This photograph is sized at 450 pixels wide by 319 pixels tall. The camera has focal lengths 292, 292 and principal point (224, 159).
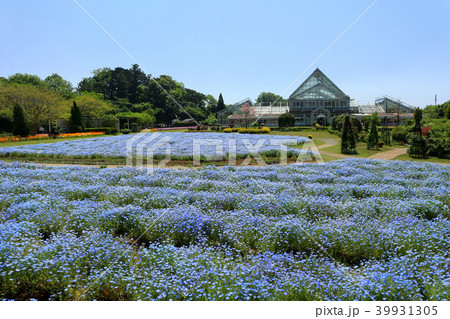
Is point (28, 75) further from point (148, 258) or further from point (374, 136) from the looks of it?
point (148, 258)

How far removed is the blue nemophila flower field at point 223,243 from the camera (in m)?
3.69

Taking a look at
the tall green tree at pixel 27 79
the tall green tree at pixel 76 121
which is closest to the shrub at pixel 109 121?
the tall green tree at pixel 76 121

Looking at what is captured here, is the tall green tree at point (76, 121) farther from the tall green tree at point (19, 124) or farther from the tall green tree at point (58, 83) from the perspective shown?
the tall green tree at point (58, 83)

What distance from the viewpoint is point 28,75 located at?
6091cm

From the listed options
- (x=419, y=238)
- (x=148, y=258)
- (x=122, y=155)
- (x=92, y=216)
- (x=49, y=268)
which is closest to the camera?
(x=49, y=268)

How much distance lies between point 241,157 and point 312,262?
14.4 meters

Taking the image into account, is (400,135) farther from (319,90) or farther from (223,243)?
(319,90)

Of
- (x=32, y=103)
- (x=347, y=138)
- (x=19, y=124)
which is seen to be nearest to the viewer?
(x=347, y=138)

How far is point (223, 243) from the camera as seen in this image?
567 cm

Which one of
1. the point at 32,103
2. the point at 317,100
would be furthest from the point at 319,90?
the point at 32,103

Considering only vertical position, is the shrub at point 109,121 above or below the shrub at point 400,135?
above

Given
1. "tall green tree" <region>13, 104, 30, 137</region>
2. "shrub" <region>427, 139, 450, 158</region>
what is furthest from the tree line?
"shrub" <region>427, 139, 450, 158</region>
